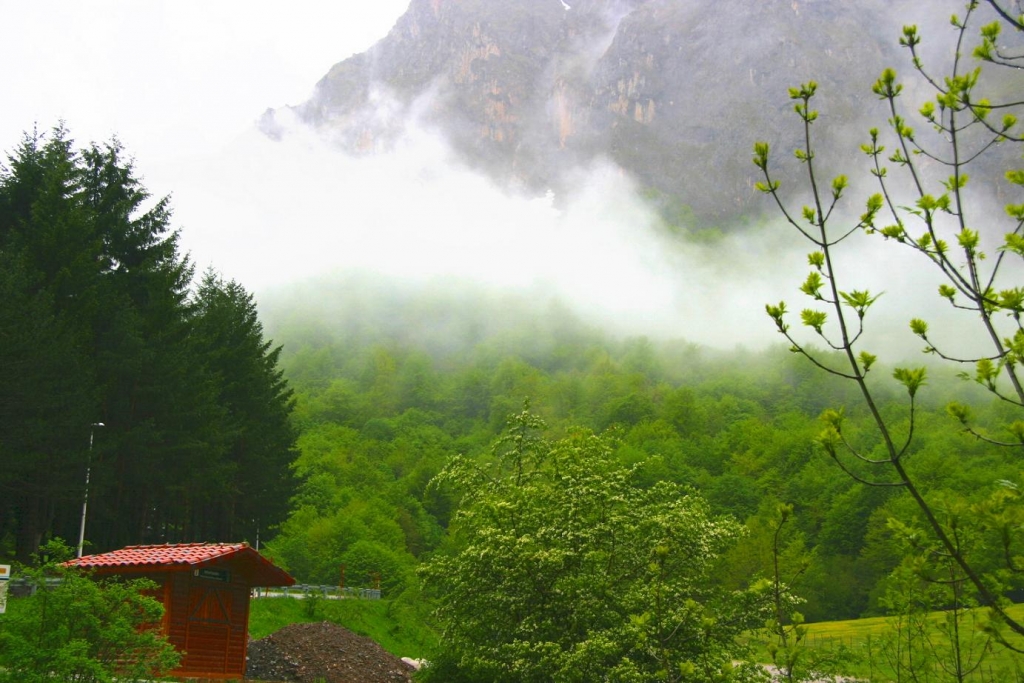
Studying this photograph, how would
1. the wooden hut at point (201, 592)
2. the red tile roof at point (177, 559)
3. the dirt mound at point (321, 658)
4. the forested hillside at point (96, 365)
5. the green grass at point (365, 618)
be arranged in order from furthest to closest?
the green grass at point (365, 618), the dirt mound at point (321, 658), the forested hillside at point (96, 365), the wooden hut at point (201, 592), the red tile roof at point (177, 559)

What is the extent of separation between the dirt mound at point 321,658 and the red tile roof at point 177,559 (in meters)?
3.31

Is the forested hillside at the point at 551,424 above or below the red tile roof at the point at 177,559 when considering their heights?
above

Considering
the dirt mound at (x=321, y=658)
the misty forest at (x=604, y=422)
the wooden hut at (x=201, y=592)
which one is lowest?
the dirt mound at (x=321, y=658)

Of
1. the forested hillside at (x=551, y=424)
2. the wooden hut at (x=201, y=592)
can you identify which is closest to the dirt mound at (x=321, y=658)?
the wooden hut at (x=201, y=592)

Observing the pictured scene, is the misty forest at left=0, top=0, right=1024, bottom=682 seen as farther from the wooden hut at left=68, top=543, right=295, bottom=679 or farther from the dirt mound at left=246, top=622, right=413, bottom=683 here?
the dirt mound at left=246, top=622, right=413, bottom=683

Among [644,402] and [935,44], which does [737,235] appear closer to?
[935,44]

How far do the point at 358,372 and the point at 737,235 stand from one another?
295 ft

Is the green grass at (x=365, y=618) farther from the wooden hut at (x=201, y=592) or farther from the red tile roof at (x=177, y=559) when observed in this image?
the red tile roof at (x=177, y=559)

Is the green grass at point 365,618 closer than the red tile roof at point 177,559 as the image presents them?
No

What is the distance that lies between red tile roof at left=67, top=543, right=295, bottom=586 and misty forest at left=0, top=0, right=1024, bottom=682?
150 inches

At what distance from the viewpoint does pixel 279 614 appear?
34.1 meters

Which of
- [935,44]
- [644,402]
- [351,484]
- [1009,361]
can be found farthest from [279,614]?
[935,44]

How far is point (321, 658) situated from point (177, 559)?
814 cm

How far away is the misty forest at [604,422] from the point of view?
505 cm
